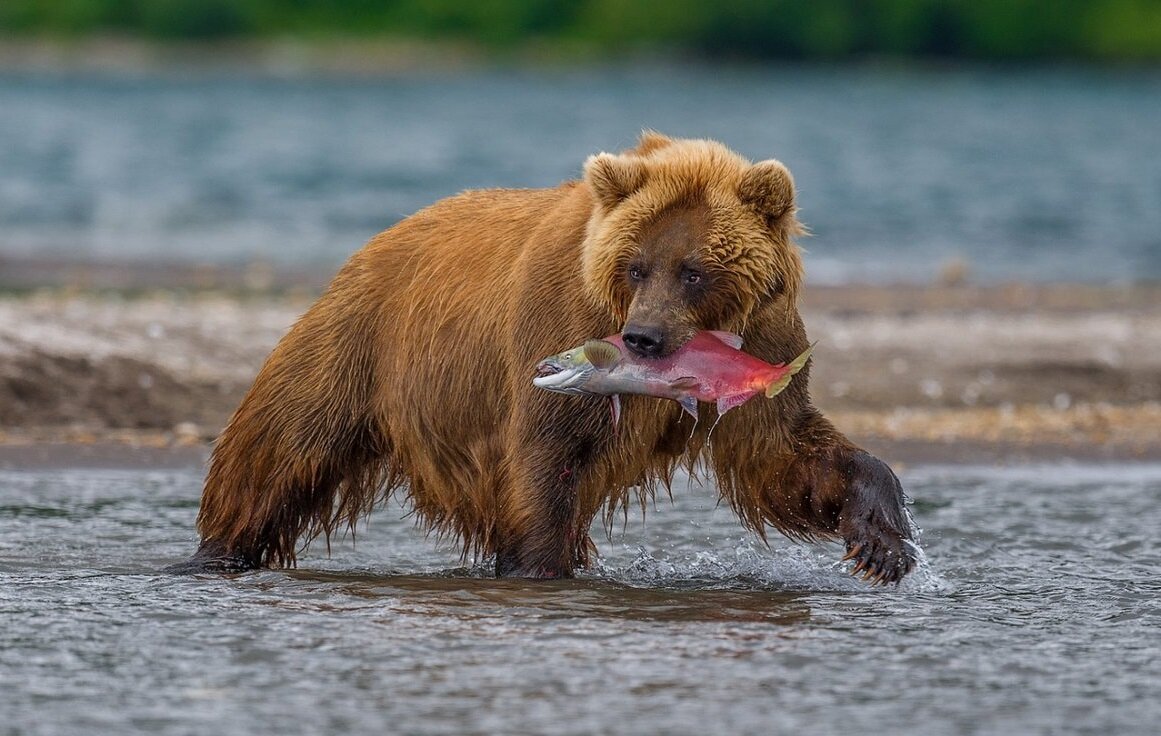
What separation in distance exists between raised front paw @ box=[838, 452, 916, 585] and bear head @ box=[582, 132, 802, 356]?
0.63 m

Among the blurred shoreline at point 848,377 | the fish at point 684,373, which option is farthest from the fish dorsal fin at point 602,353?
the blurred shoreline at point 848,377

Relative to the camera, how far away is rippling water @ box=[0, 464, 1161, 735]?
5125 mm

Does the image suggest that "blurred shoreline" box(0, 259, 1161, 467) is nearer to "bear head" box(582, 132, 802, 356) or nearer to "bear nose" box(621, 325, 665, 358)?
"bear head" box(582, 132, 802, 356)

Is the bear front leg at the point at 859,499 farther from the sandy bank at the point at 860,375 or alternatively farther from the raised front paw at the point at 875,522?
the sandy bank at the point at 860,375

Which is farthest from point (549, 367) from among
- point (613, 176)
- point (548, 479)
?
point (613, 176)

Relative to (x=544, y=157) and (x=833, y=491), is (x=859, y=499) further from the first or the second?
(x=544, y=157)

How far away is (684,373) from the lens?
6.04 metres

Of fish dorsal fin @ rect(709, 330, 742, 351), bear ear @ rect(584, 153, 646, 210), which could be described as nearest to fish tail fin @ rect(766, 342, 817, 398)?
fish dorsal fin @ rect(709, 330, 742, 351)

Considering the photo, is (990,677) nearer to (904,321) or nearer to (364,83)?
(904,321)

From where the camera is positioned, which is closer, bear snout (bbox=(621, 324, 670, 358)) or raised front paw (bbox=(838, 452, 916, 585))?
bear snout (bbox=(621, 324, 670, 358))

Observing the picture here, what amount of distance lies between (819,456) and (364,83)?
7570cm

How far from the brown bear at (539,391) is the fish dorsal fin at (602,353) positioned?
10cm

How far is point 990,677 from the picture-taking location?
557 centimetres

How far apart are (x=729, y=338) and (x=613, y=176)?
Answer: 64cm
